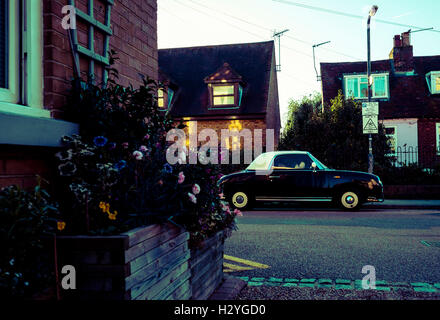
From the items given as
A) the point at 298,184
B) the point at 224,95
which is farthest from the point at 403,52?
the point at 298,184

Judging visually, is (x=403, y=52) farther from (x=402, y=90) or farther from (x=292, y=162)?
(x=292, y=162)

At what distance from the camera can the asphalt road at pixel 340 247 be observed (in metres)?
4.80

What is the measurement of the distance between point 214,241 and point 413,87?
26251 millimetres

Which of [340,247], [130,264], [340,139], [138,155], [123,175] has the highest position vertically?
[340,139]

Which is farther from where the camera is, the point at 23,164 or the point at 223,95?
the point at 223,95

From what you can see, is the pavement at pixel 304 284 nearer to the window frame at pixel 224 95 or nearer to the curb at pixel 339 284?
the curb at pixel 339 284

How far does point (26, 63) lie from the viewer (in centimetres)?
273

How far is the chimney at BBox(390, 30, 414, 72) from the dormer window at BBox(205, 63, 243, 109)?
35.4ft

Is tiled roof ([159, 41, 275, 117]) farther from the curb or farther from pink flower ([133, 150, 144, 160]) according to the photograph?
pink flower ([133, 150, 144, 160])

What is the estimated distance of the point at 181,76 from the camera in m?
27.8

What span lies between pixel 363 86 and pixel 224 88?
9154 millimetres

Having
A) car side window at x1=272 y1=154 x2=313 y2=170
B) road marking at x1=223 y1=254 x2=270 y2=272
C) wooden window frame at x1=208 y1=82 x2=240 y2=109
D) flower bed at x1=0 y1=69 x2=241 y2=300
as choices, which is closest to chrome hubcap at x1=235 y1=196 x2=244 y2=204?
car side window at x1=272 y1=154 x2=313 y2=170

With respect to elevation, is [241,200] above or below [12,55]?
below

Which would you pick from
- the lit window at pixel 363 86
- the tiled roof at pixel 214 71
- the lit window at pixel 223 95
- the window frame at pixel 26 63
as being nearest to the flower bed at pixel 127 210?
the window frame at pixel 26 63
